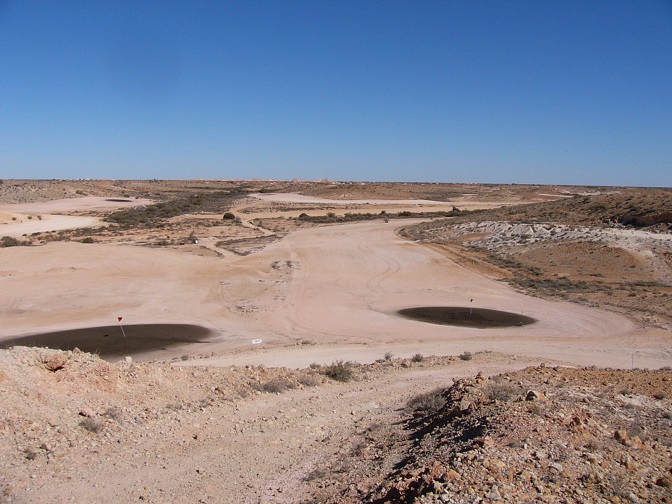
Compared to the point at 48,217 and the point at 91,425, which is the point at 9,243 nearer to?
the point at 48,217

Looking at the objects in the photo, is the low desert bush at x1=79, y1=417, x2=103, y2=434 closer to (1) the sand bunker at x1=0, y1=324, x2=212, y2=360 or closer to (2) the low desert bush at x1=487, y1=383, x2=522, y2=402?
(2) the low desert bush at x1=487, y1=383, x2=522, y2=402

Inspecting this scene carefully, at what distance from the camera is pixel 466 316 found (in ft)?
80.4

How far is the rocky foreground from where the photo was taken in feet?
22.1

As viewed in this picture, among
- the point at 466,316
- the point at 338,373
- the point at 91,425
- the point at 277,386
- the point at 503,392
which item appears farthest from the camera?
the point at 466,316

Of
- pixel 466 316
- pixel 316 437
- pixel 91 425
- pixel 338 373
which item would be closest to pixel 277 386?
pixel 338 373

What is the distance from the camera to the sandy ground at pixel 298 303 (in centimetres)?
1888

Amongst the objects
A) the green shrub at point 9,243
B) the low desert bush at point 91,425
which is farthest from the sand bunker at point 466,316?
the green shrub at point 9,243

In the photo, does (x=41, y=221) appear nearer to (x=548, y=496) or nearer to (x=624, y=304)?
(x=624, y=304)

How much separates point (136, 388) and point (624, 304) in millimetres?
22718

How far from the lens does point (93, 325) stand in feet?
75.2

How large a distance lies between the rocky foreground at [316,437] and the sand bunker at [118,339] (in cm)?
780

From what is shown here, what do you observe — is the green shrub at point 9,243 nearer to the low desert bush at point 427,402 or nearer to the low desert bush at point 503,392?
the low desert bush at point 427,402

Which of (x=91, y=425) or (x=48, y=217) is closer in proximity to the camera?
(x=91, y=425)

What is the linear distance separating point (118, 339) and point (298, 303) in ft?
29.2
